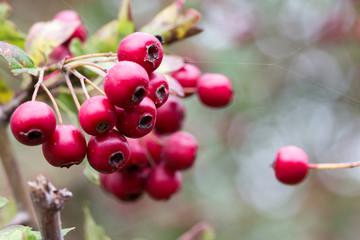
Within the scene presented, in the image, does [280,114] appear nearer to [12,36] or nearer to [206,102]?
[206,102]

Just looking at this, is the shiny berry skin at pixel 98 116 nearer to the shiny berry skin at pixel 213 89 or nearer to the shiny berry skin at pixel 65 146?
the shiny berry skin at pixel 65 146

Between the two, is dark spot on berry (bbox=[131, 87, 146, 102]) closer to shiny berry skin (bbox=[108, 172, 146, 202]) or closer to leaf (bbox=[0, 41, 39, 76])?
leaf (bbox=[0, 41, 39, 76])

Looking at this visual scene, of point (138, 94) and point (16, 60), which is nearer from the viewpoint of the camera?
point (138, 94)

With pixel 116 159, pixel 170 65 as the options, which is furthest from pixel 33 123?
pixel 170 65

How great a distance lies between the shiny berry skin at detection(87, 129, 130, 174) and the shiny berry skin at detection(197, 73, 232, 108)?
21.6 inches

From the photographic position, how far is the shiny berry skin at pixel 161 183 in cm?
155

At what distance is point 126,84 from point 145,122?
4.2 inches

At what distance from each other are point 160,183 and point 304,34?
2616 mm

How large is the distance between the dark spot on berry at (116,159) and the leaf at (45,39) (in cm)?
41

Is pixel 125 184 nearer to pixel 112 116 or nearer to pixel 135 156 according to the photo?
pixel 135 156

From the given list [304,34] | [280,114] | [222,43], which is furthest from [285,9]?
[280,114]

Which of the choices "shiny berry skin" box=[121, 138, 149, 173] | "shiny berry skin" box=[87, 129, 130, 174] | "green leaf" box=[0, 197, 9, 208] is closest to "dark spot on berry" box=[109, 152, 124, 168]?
"shiny berry skin" box=[87, 129, 130, 174]

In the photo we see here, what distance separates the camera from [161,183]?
5.09ft

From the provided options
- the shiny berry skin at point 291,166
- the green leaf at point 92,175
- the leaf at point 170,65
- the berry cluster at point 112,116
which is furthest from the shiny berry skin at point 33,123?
the shiny berry skin at point 291,166
